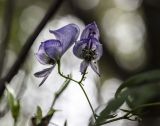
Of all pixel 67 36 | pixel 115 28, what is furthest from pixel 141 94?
pixel 115 28

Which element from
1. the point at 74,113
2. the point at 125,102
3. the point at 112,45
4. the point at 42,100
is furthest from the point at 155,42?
the point at 125,102

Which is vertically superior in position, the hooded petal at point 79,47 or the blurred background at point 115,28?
the blurred background at point 115,28

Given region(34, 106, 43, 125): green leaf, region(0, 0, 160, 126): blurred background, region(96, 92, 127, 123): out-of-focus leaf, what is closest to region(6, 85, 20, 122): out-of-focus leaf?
region(34, 106, 43, 125): green leaf

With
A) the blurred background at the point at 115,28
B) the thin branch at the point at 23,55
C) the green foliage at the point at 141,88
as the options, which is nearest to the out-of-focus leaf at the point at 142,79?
the green foliage at the point at 141,88

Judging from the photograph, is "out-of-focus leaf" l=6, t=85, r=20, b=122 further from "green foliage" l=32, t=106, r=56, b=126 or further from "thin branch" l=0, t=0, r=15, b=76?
"thin branch" l=0, t=0, r=15, b=76

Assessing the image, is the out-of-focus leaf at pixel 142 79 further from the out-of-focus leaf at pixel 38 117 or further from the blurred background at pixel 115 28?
the blurred background at pixel 115 28
